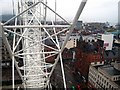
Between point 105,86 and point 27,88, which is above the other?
point 27,88

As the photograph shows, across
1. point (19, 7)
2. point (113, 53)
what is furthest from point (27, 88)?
point (113, 53)

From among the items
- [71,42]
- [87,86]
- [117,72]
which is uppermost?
[71,42]

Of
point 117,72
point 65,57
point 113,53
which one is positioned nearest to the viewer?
point 117,72

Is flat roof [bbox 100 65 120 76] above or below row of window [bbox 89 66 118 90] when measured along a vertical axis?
above

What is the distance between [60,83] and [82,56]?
314 cm

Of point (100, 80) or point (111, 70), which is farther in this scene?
point (100, 80)

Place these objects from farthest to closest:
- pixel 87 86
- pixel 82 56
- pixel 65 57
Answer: pixel 65 57 → pixel 82 56 → pixel 87 86

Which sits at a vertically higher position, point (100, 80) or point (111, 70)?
point (111, 70)

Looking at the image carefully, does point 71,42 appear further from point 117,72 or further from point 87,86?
point 117,72

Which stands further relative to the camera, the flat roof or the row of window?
the flat roof

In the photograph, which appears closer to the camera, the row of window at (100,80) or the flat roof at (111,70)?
the row of window at (100,80)

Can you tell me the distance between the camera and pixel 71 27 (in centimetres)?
323

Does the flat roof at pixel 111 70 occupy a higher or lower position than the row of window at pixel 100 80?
higher

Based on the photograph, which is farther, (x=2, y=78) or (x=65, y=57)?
(x=65, y=57)
